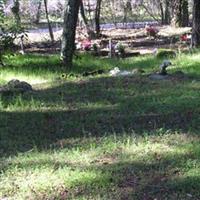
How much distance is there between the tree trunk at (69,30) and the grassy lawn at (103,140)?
2.15m

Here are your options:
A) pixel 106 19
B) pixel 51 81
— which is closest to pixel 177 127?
pixel 51 81

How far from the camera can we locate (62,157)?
495 centimetres

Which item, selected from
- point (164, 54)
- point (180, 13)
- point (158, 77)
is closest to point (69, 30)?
point (164, 54)

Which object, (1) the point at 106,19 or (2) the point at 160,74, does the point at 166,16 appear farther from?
(2) the point at 160,74

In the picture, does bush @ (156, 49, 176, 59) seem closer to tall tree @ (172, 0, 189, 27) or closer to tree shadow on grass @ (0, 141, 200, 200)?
tree shadow on grass @ (0, 141, 200, 200)

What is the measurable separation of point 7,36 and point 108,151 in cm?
701

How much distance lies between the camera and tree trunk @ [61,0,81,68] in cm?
1124

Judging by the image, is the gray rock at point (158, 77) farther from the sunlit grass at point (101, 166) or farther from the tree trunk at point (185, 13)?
the tree trunk at point (185, 13)

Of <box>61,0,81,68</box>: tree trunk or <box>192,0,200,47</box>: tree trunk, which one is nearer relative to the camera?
<box>61,0,81,68</box>: tree trunk

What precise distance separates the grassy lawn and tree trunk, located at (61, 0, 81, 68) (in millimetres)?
2146

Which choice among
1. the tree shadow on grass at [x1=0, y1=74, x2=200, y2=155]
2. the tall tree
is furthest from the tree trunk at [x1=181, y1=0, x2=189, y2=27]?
the tree shadow on grass at [x1=0, y1=74, x2=200, y2=155]

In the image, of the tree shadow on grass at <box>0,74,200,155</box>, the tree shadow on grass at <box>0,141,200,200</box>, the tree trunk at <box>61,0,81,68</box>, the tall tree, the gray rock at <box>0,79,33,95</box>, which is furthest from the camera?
the tall tree

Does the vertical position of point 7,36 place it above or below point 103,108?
above

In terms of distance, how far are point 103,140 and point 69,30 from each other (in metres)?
6.34
